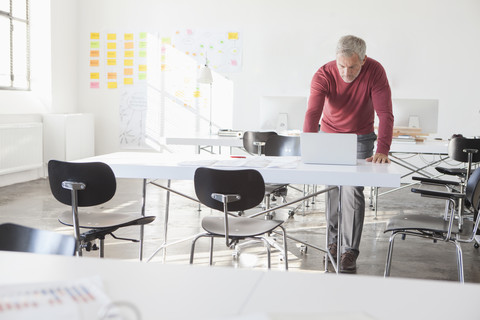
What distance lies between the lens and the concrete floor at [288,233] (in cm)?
363

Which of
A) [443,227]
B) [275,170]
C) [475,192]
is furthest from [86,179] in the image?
[475,192]

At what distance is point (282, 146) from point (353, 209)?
95cm

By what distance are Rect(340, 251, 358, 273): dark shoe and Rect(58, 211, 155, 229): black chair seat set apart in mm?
1244

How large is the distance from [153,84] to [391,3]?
351 cm

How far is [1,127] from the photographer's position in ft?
20.9

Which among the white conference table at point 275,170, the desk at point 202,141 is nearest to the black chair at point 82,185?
the white conference table at point 275,170

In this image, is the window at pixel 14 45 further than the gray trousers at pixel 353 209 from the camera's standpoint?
Yes

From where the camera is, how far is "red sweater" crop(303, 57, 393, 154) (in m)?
3.31

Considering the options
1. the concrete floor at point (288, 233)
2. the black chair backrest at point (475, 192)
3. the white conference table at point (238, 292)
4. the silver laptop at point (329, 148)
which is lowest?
the concrete floor at point (288, 233)

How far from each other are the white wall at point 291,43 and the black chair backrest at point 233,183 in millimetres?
5091

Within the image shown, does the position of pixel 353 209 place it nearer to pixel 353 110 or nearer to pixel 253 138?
pixel 353 110

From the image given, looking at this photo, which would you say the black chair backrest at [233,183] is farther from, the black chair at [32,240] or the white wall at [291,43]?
the white wall at [291,43]

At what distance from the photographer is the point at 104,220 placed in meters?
2.85

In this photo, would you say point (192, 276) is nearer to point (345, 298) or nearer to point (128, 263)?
point (128, 263)
